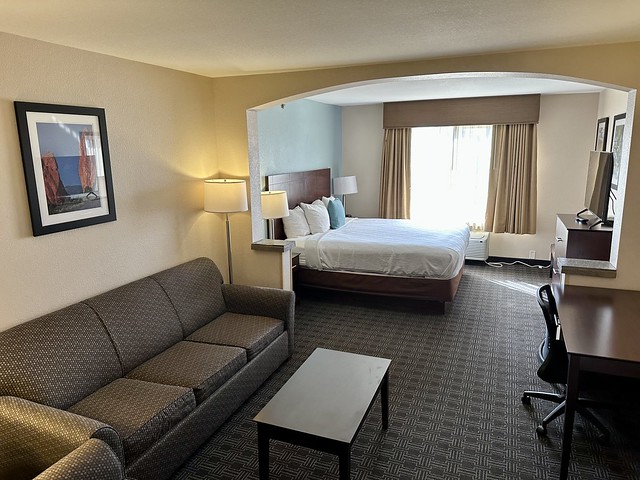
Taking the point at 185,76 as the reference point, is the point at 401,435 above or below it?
below

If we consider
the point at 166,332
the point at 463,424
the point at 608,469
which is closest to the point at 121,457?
the point at 166,332

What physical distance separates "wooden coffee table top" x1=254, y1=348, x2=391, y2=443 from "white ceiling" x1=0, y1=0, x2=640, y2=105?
1.93 meters

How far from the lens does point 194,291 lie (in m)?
3.39

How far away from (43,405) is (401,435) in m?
1.95

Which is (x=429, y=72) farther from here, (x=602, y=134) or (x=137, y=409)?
(x=602, y=134)

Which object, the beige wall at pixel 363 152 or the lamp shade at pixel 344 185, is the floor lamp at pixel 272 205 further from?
the beige wall at pixel 363 152

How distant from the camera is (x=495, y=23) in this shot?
2287 mm

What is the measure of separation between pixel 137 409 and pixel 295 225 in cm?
327

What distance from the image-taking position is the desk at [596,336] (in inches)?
81.7

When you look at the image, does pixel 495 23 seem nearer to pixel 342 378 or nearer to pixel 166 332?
pixel 342 378

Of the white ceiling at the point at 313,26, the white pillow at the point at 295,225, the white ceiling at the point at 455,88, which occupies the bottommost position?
the white pillow at the point at 295,225

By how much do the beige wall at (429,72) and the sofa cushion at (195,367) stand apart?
49.9 inches

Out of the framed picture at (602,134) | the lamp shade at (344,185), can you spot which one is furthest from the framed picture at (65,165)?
the framed picture at (602,134)

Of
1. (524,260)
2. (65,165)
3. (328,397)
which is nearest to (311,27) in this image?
(65,165)
